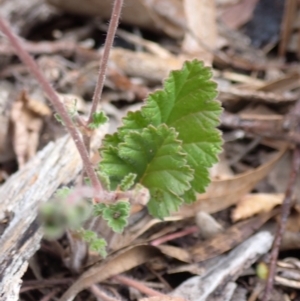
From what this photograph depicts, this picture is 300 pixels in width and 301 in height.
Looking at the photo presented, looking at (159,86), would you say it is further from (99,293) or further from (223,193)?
(99,293)

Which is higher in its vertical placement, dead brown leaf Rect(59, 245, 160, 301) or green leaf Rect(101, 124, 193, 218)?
green leaf Rect(101, 124, 193, 218)

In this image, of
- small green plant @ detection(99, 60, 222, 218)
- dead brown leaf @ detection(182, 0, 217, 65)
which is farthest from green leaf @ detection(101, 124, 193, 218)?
dead brown leaf @ detection(182, 0, 217, 65)

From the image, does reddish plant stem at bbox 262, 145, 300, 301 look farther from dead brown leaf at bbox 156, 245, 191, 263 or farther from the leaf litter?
dead brown leaf at bbox 156, 245, 191, 263

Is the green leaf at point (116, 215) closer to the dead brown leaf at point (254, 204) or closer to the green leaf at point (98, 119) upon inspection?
the green leaf at point (98, 119)

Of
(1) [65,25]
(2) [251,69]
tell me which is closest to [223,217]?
(2) [251,69]

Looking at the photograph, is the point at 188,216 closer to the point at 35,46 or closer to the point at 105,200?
the point at 105,200

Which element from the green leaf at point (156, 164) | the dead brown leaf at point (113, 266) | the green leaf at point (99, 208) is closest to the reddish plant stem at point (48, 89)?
the green leaf at point (99, 208)

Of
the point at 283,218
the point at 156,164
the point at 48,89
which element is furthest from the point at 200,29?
the point at 48,89
